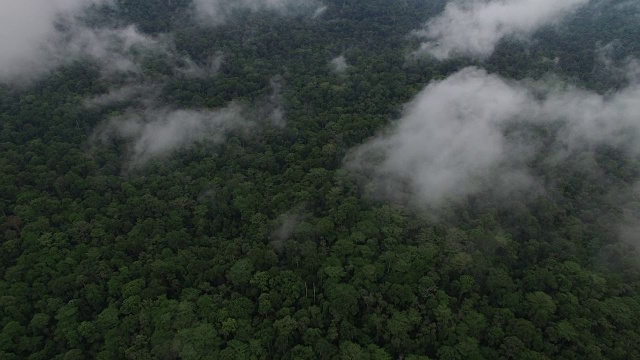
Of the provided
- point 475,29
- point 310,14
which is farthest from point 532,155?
point 310,14

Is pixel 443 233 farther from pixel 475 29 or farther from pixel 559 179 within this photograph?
pixel 475 29

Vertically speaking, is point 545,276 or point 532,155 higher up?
point 532,155

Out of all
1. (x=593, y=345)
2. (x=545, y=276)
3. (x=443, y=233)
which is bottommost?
(x=593, y=345)

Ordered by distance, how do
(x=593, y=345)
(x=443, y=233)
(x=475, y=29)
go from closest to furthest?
(x=593, y=345), (x=443, y=233), (x=475, y=29)

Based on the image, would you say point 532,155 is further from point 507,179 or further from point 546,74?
point 546,74

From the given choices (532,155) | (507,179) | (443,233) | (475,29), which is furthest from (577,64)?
(443,233)

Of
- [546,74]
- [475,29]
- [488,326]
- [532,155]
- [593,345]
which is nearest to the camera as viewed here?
[593,345]

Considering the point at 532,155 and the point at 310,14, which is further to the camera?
the point at 310,14
